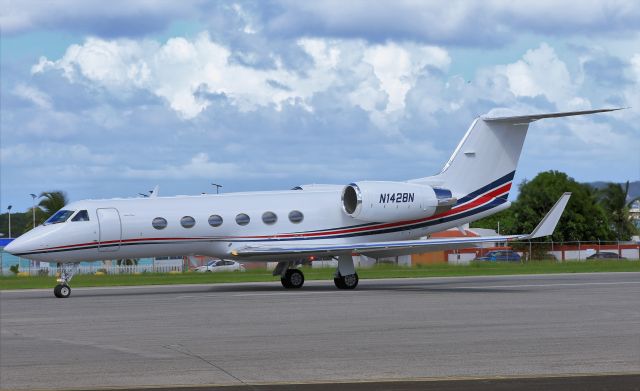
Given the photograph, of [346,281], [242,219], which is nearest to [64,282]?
[242,219]

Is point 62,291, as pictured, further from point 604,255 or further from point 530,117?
point 604,255

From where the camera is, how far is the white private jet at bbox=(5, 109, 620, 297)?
96.2ft

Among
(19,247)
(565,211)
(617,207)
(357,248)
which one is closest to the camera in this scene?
(19,247)

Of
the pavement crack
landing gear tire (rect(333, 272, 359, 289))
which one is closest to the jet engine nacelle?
landing gear tire (rect(333, 272, 359, 289))

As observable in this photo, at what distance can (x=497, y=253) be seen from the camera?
229ft

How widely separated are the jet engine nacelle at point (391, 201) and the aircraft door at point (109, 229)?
7.36m

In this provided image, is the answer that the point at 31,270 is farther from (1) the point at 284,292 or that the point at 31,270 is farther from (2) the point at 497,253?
(1) the point at 284,292

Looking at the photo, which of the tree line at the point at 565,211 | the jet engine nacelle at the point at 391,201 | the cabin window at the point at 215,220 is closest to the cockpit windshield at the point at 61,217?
the cabin window at the point at 215,220

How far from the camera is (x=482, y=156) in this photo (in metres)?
34.0

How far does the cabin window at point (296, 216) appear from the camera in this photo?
31.9 metres

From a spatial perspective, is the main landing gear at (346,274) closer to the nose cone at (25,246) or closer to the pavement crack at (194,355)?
the nose cone at (25,246)

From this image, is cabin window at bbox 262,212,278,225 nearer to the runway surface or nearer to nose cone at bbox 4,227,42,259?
the runway surface

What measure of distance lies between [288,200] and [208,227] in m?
3.04

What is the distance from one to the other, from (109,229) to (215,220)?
3.27m
